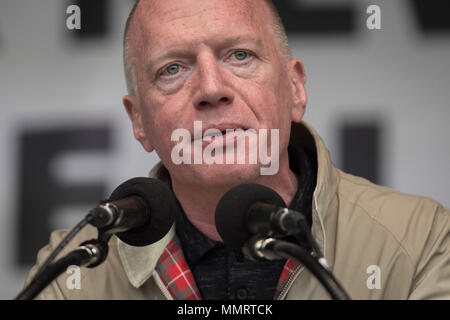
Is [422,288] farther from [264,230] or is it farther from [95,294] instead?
[95,294]

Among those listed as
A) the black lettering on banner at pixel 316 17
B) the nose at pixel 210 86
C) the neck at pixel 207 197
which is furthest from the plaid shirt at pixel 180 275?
the black lettering on banner at pixel 316 17

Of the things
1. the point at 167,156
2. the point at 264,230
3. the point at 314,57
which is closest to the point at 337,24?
the point at 314,57

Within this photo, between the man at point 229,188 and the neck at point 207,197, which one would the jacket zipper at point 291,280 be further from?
the neck at point 207,197

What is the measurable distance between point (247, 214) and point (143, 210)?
0.18m

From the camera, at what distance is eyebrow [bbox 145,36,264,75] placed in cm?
136

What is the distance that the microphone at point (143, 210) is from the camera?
936 mm

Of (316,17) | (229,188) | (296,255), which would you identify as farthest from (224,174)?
(316,17)

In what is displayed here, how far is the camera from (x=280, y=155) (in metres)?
1.48

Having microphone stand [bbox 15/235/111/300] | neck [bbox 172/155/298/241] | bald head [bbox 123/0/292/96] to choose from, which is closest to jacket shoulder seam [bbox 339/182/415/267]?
neck [bbox 172/155/298/241]

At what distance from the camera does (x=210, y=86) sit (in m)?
1.29

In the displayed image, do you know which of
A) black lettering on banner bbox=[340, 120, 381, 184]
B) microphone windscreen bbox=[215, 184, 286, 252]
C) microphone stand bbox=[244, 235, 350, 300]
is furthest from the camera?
black lettering on banner bbox=[340, 120, 381, 184]

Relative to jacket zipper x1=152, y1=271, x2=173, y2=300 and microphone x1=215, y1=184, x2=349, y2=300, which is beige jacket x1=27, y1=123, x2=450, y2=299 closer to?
jacket zipper x1=152, y1=271, x2=173, y2=300

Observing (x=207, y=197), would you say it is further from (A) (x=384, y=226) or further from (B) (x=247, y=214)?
(B) (x=247, y=214)

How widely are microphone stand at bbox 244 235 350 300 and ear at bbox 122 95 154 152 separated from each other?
2.43ft
